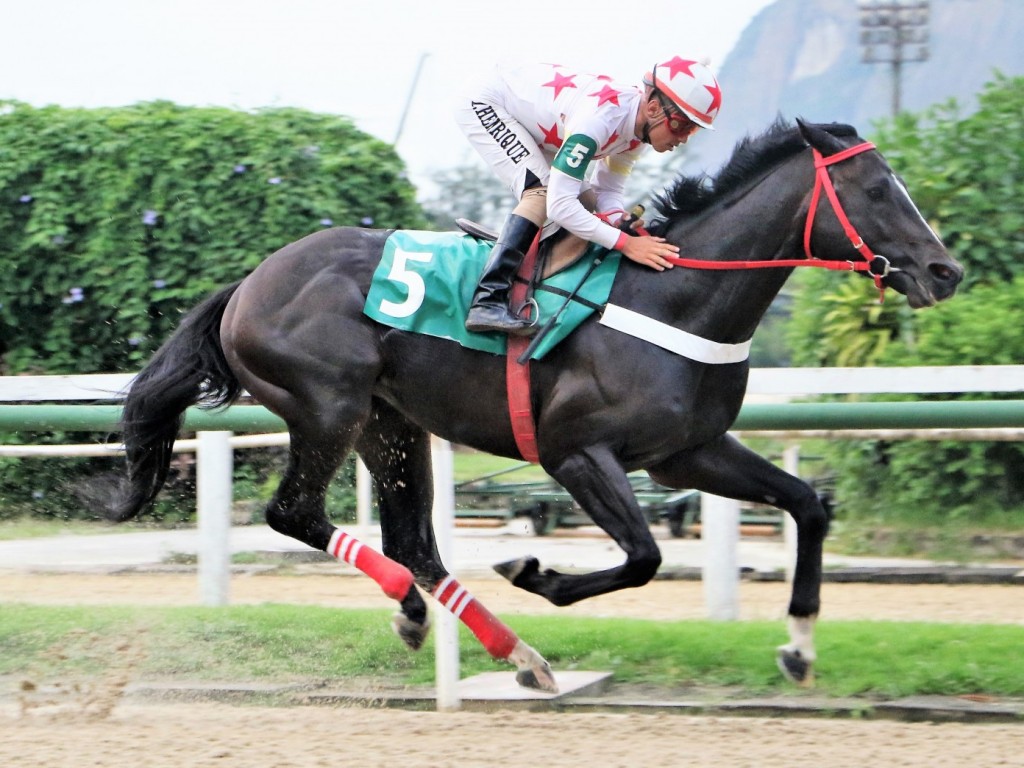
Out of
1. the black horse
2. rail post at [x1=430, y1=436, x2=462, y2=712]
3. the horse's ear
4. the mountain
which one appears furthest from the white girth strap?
the mountain

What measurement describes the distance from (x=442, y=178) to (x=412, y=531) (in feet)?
27.2

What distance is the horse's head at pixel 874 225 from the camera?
394cm

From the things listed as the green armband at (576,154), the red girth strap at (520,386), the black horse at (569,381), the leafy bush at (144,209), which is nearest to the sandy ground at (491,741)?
the black horse at (569,381)

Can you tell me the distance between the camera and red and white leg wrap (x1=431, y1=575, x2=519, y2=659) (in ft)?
14.6

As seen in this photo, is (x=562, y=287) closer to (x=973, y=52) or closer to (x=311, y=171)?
(x=311, y=171)

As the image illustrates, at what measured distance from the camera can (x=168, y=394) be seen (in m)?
4.82

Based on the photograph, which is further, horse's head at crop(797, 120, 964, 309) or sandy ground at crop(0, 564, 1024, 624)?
sandy ground at crop(0, 564, 1024, 624)

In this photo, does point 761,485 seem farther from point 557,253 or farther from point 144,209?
point 144,209

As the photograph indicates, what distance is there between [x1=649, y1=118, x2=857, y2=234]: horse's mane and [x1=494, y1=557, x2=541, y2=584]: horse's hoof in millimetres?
1097

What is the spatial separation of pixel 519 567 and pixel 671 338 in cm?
→ 83

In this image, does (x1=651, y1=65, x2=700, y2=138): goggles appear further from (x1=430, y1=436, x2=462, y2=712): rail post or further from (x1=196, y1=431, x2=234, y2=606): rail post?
(x1=196, y1=431, x2=234, y2=606): rail post

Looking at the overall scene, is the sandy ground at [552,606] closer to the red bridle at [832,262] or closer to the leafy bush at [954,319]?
the leafy bush at [954,319]

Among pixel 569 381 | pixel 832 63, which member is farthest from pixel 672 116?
pixel 832 63

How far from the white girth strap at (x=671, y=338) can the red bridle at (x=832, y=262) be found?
0.23 meters
